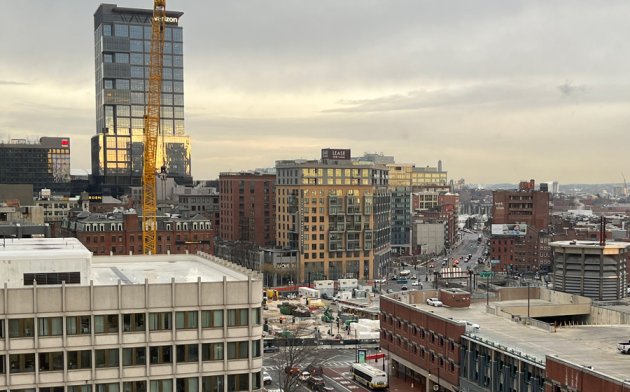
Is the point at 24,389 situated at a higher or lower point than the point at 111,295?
lower

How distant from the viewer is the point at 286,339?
405ft

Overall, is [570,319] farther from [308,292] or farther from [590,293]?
[308,292]

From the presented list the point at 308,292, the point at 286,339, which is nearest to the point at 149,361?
the point at 286,339

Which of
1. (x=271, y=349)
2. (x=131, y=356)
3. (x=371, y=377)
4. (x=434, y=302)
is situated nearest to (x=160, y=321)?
(x=131, y=356)

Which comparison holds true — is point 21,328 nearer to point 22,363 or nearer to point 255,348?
point 22,363

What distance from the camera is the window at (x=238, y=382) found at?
56312mm

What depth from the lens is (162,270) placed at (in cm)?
7025

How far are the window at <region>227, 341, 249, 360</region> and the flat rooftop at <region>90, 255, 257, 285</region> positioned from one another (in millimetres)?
5238

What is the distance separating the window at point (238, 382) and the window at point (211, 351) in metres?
1.89

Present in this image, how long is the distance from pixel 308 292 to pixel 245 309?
131228 mm

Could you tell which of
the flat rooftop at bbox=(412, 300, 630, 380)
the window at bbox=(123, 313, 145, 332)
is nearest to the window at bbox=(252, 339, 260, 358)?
the window at bbox=(123, 313, 145, 332)

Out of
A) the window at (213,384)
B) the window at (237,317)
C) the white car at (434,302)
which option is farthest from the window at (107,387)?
the white car at (434,302)

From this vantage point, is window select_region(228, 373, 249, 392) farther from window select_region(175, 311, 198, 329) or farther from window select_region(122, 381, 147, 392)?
window select_region(122, 381, 147, 392)

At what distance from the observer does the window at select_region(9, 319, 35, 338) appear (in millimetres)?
51281
